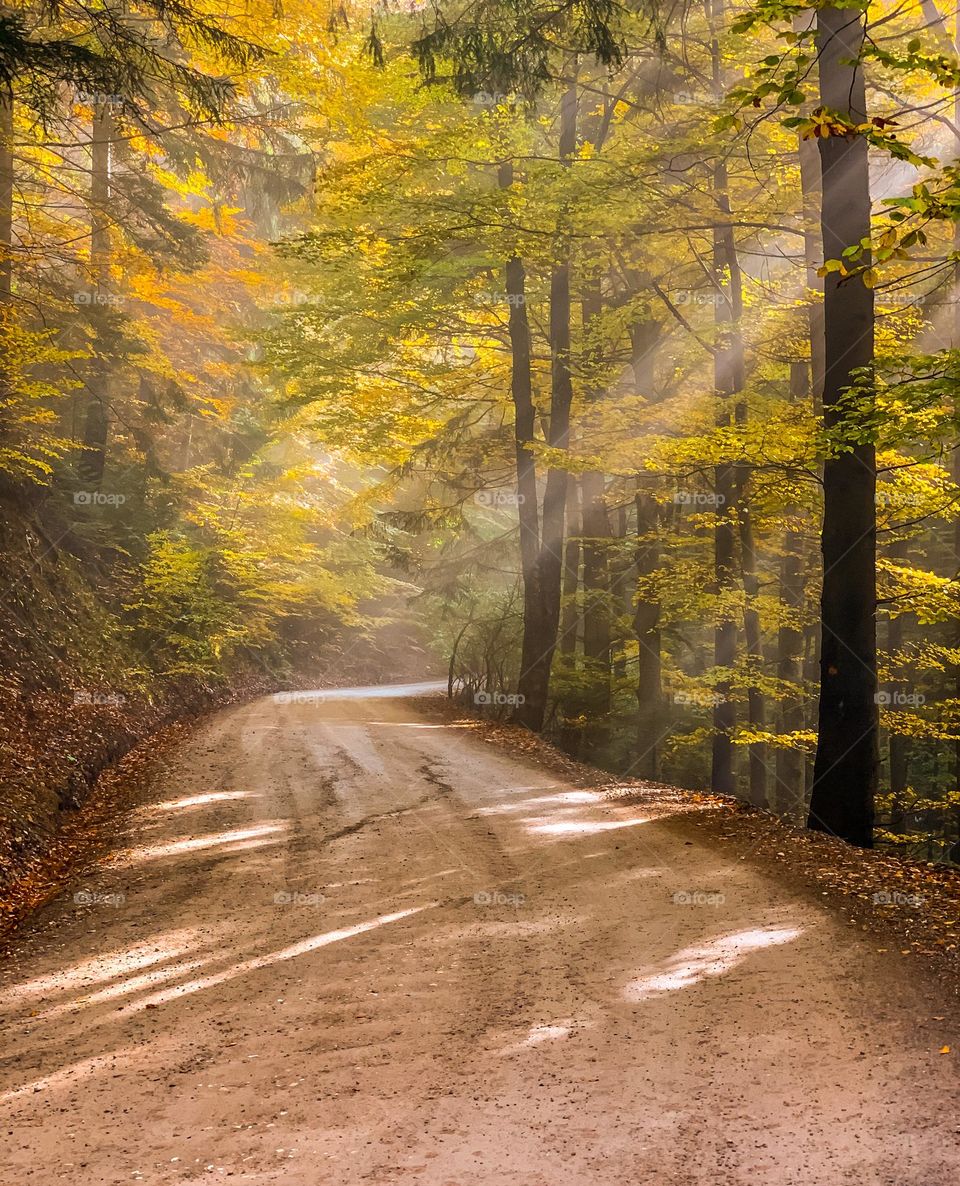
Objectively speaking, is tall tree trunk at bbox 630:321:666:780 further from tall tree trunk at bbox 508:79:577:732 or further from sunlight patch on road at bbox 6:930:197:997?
sunlight patch on road at bbox 6:930:197:997

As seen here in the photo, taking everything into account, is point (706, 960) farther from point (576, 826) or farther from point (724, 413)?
point (724, 413)

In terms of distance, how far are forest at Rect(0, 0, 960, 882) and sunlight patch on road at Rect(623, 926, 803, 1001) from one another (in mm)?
3134

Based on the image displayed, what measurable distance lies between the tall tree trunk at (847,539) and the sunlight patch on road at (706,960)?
114 inches

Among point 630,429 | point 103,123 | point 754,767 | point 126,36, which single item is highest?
point 103,123

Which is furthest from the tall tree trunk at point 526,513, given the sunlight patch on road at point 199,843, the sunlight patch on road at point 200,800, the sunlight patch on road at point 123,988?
the sunlight patch on road at point 123,988

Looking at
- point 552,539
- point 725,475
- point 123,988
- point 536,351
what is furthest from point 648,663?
point 123,988

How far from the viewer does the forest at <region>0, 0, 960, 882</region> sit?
1059 cm

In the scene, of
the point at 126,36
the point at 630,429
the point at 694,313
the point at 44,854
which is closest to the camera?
the point at 126,36

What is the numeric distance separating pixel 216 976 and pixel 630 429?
1241cm

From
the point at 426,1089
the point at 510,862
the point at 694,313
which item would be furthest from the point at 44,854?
the point at 694,313

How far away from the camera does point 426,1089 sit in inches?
187

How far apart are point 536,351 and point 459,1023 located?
16.5 meters

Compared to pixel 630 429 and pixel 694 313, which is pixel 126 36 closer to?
pixel 630 429

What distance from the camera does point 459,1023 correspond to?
5.50 metres
